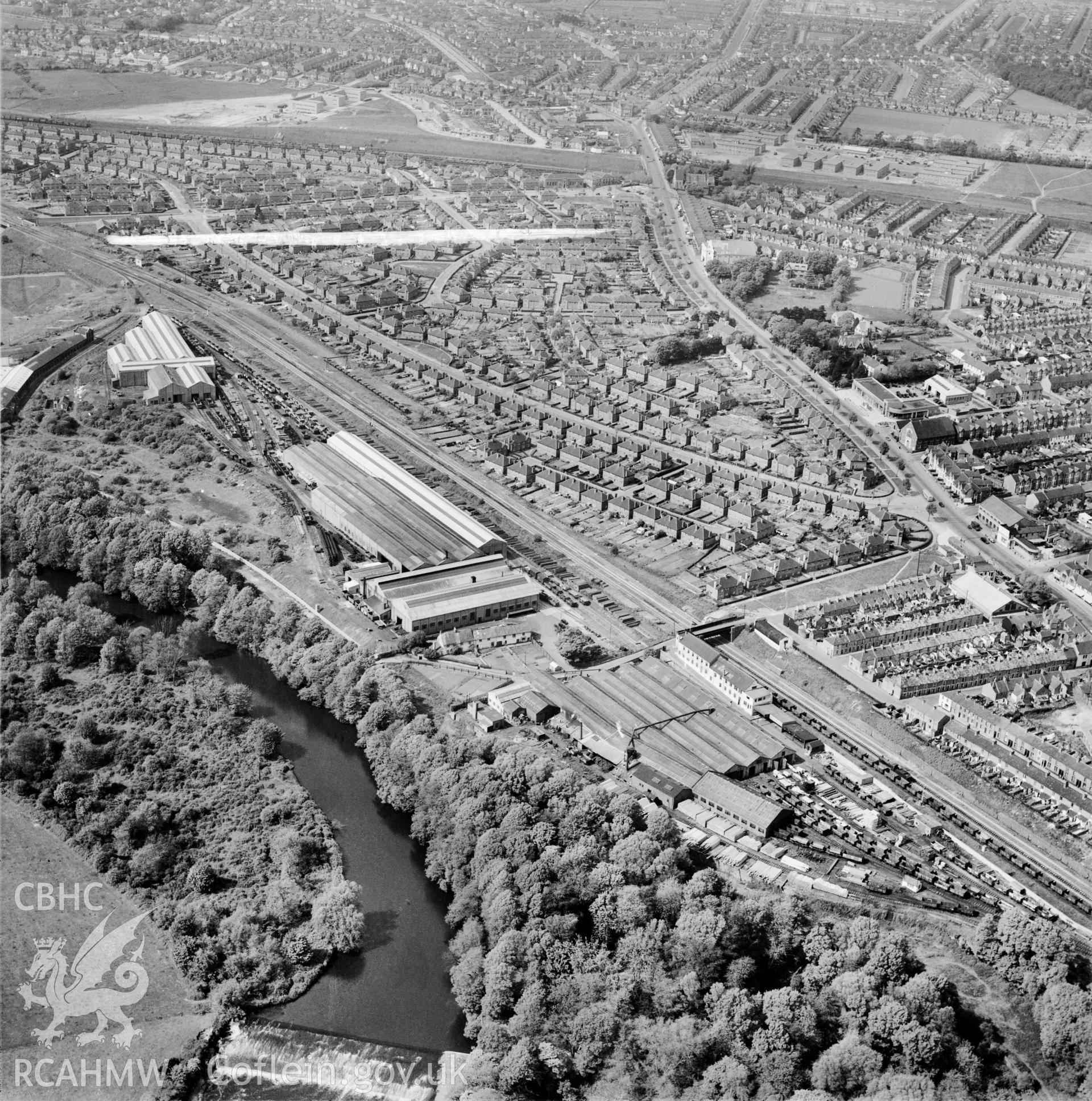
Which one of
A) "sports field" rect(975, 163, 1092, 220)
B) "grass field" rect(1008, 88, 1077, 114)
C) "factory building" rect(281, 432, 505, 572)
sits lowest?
"factory building" rect(281, 432, 505, 572)

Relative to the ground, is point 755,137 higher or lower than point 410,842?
higher

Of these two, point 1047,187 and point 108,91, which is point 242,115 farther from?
point 1047,187

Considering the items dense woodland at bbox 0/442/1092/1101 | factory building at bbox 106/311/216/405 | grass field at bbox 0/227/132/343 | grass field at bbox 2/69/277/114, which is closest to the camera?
dense woodland at bbox 0/442/1092/1101

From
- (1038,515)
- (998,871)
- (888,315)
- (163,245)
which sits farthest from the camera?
(163,245)

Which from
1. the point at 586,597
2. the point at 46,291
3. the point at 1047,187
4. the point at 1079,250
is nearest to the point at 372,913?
the point at 586,597

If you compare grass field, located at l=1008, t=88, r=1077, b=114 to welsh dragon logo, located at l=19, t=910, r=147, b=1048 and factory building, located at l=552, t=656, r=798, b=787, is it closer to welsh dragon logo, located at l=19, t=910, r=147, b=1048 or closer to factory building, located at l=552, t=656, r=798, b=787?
factory building, located at l=552, t=656, r=798, b=787

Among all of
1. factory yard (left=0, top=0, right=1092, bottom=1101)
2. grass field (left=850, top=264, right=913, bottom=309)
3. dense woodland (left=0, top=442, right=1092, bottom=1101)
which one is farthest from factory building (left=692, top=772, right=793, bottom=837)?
grass field (left=850, top=264, right=913, bottom=309)

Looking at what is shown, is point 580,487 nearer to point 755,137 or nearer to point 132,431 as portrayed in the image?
point 132,431

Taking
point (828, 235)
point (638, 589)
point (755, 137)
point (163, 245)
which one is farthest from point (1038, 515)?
point (755, 137)
